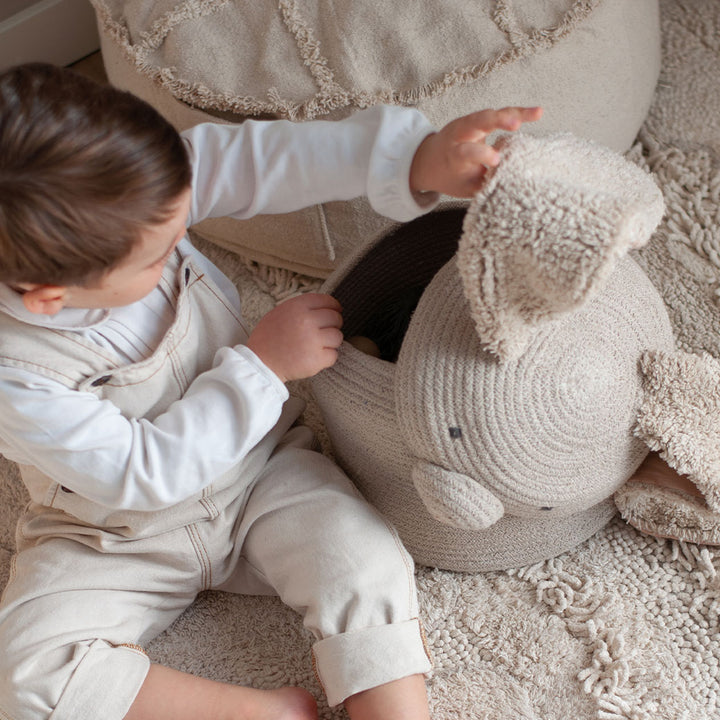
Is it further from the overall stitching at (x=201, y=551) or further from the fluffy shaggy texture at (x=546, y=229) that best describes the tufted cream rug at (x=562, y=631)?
the fluffy shaggy texture at (x=546, y=229)

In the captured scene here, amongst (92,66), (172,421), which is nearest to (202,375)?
(172,421)

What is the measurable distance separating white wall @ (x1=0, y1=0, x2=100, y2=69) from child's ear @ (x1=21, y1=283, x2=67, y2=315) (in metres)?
0.89

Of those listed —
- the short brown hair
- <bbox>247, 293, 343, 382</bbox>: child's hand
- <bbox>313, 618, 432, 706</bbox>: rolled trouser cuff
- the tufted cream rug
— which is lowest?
the tufted cream rug

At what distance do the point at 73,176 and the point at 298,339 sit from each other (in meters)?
0.25

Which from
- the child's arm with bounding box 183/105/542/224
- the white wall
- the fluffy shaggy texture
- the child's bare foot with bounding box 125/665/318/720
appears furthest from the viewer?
the white wall

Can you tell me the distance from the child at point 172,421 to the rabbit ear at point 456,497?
0.12 m

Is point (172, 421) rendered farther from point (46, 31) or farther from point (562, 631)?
point (46, 31)

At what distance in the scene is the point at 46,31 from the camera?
1469mm

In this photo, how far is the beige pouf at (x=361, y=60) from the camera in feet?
3.20

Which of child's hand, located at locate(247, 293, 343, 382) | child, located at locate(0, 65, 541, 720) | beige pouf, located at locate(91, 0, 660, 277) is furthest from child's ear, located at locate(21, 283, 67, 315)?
beige pouf, located at locate(91, 0, 660, 277)

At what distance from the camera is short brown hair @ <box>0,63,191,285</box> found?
619 millimetres

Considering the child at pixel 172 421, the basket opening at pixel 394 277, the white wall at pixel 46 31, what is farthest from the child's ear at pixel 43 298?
the white wall at pixel 46 31

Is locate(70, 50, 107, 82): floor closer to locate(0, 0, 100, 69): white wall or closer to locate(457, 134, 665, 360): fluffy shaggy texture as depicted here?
locate(0, 0, 100, 69): white wall

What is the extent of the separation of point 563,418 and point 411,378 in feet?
0.42
